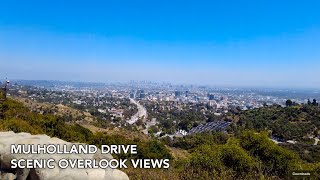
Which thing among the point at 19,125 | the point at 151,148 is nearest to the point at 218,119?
the point at 151,148

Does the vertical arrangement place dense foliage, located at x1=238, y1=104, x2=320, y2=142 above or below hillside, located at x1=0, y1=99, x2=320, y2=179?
below

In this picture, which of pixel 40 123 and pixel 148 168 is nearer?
pixel 148 168

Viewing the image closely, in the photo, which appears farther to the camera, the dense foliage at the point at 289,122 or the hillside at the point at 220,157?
the dense foliage at the point at 289,122

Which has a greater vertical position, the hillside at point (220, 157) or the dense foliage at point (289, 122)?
the hillside at point (220, 157)

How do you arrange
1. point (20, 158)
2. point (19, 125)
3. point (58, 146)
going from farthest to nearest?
point (19, 125) < point (58, 146) < point (20, 158)

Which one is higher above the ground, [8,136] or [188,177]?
[8,136]

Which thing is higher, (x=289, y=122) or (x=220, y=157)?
(x=220, y=157)

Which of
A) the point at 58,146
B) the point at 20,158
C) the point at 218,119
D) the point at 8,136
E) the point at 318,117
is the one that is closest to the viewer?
the point at 20,158

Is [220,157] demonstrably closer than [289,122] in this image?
Yes

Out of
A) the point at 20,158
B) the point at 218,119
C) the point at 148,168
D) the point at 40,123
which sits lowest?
the point at 218,119

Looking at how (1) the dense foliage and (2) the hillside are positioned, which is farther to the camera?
(1) the dense foliage

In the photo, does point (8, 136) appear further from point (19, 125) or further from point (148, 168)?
point (19, 125)
